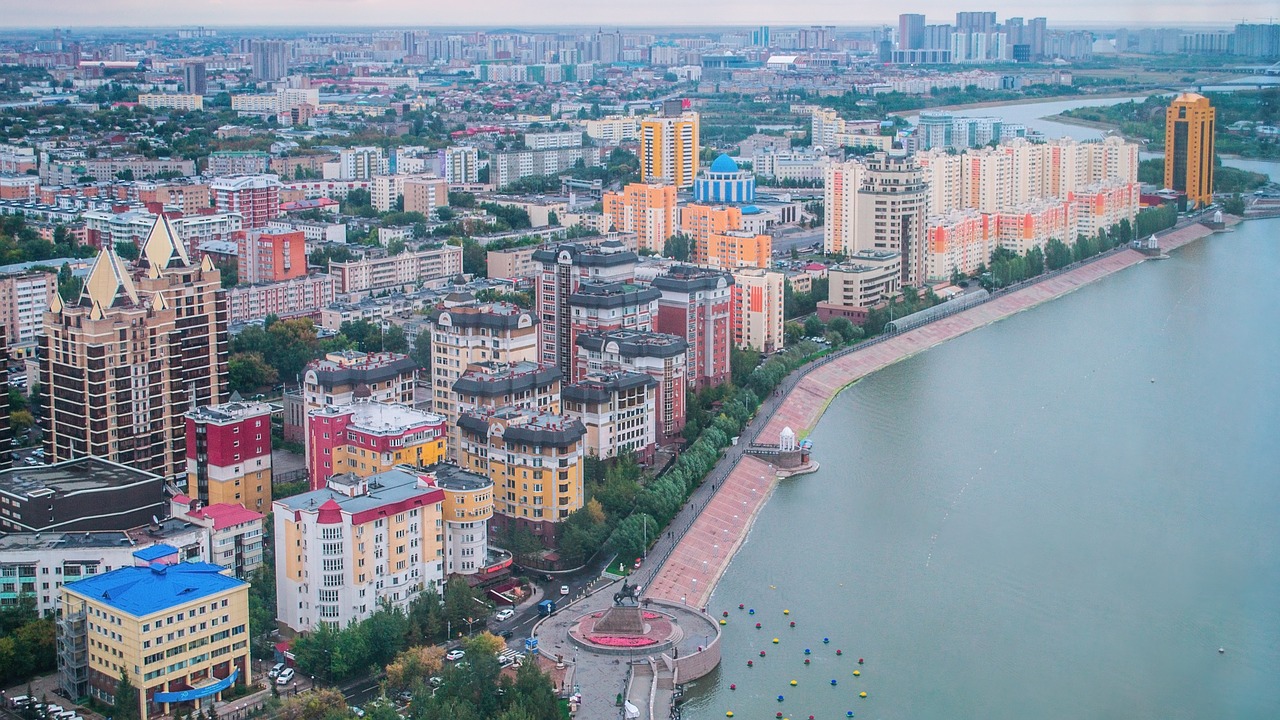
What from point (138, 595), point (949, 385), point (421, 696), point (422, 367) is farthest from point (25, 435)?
point (949, 385)

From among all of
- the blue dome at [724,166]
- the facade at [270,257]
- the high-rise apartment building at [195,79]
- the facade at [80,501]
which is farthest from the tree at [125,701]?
the high-rise apartment building at [195,79]

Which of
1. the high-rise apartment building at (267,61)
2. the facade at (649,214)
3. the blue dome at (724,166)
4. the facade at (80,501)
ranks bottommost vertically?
the facade at (80,501)

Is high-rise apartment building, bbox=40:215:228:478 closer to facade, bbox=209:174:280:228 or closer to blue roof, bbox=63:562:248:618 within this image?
blue roof, bbox=63:562:248:618

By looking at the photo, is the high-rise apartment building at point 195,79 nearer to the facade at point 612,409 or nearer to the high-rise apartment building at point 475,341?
the high-rise apartment building at point 475,341

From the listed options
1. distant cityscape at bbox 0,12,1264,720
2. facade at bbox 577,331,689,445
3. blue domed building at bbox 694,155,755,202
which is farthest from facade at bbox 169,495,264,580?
blue domed building at bbox 694,155,755,202

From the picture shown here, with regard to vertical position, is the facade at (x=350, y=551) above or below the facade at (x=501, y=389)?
below

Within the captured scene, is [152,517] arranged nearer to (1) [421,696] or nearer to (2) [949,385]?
(1) [421,696]

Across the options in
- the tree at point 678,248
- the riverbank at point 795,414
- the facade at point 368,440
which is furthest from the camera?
the tree at point 678,248

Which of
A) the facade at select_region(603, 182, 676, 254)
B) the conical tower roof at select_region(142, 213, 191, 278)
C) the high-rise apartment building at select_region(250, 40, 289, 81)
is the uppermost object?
the high-rise apartment building at select_region(250, 40, 289, 81)
